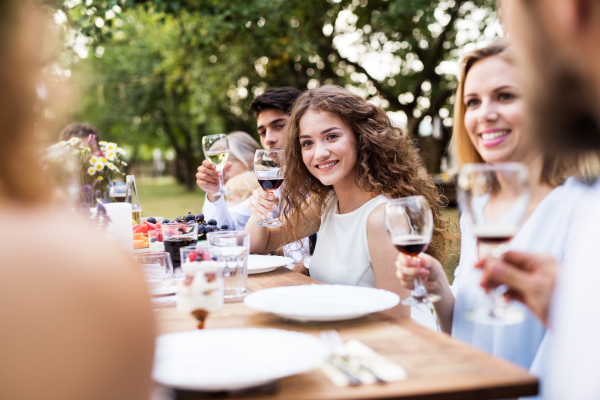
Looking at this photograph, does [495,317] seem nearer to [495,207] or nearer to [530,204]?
[495,207]

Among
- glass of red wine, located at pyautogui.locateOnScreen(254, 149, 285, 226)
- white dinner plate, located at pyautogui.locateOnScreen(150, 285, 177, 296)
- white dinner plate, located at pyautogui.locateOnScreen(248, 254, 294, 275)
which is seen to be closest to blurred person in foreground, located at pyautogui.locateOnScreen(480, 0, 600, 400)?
white dinner plate, located at pyautogui.locateOnScreen(150, 285, 177, 296)

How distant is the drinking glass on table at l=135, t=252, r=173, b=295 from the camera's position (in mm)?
2102

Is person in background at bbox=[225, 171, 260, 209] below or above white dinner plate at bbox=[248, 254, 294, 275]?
above

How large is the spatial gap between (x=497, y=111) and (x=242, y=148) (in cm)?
394

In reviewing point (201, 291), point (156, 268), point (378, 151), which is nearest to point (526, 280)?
point (201, 291)

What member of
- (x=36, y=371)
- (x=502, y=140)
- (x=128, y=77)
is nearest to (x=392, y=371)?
(x=36, y=371)

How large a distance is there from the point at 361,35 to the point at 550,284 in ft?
44.4

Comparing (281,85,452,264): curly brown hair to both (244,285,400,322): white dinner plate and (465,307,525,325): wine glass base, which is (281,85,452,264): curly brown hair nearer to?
(244,285,400,322): white dinner plate

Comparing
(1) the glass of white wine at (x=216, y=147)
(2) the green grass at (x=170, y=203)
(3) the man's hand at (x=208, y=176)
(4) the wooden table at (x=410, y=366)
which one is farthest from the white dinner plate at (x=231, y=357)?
(2) the green grass at (x=170, y=203)

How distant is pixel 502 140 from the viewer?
2.07m

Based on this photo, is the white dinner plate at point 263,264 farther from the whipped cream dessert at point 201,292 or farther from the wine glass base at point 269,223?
the whipped cream dessert at point 201,292

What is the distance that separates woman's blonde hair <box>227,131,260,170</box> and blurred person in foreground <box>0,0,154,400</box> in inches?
188

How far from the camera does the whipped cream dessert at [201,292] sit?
156 centimetres

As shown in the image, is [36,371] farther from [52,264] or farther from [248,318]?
[248,318]
